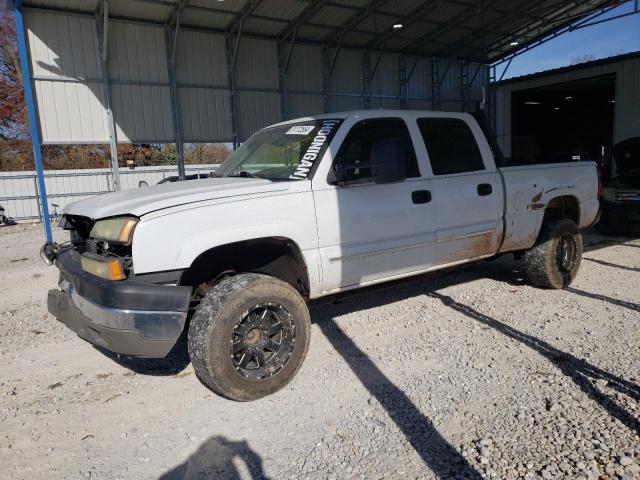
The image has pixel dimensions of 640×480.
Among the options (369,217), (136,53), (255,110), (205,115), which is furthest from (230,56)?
(369,217)

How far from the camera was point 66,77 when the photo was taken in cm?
1173

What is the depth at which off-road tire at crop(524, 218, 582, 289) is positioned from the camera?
5586 millimetres

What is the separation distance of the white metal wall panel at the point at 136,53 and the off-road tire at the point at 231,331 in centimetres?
1093

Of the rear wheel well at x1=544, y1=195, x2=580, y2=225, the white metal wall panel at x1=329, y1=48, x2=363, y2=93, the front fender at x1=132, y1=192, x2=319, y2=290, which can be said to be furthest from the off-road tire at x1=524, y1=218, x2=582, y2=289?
the white metal wall panel at x1=329, y1=48, x2=363, y2=93

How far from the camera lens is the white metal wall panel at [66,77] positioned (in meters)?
11.4

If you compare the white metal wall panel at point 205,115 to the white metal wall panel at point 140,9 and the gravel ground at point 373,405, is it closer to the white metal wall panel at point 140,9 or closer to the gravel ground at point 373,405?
the white metal wall panel at point 140,9

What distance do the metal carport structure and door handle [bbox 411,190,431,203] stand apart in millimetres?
8323

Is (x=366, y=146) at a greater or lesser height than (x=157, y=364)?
greater

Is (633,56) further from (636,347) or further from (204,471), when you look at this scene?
(204,471)

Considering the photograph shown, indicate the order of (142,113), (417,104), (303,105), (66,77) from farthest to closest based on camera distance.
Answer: (417,104), (303,105), (142,113), (66,77)

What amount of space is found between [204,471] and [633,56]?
19.2 m

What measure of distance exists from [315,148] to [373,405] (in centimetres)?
200

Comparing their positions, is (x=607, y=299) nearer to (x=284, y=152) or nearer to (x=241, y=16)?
(x=284, y=152)

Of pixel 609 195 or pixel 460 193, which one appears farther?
pixel 609 195
